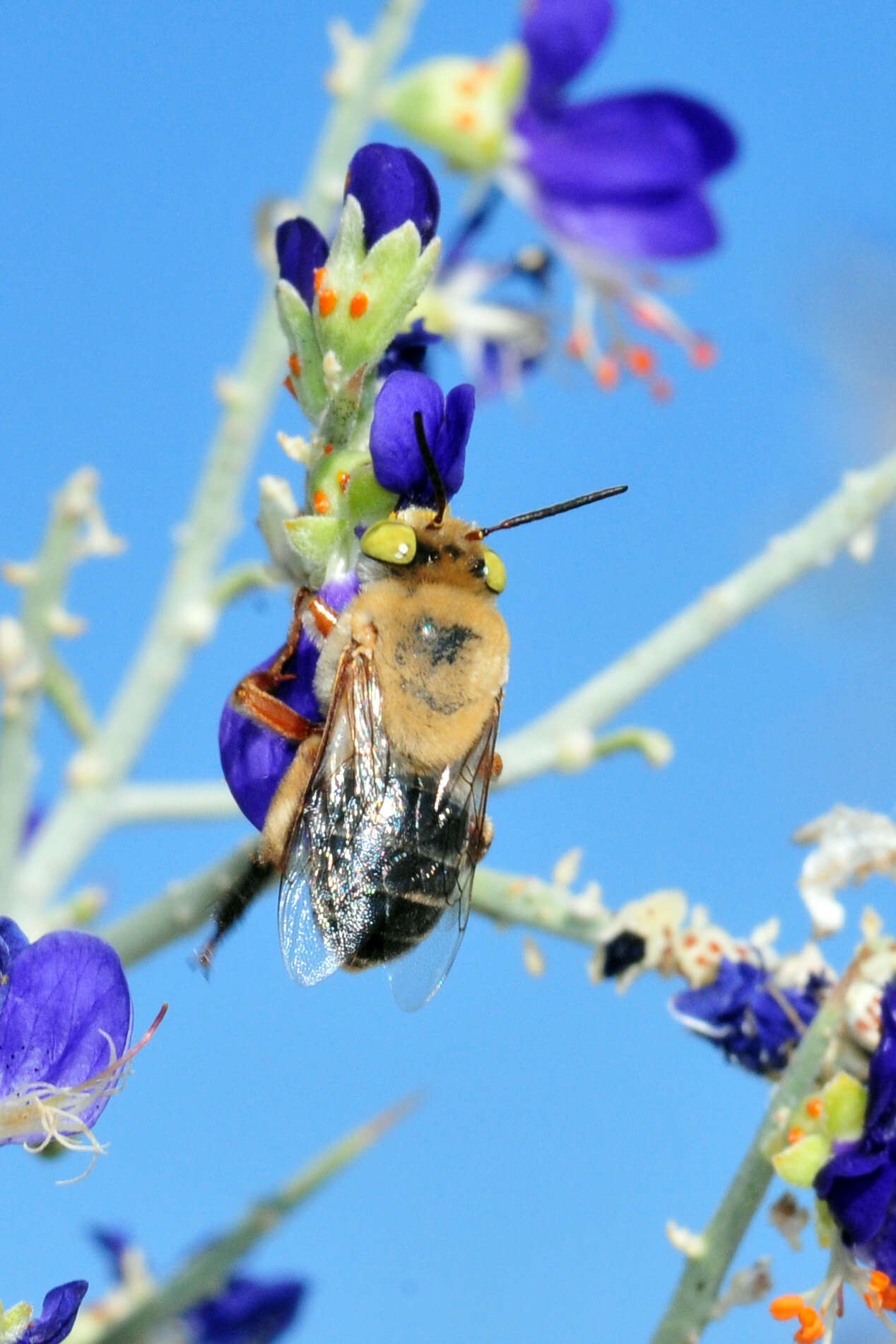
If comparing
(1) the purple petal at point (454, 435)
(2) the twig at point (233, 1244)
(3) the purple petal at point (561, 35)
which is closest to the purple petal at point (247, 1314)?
(2) the twig at point (233, 1244)

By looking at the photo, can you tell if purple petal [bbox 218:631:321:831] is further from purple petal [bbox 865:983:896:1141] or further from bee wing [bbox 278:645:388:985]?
purple petal [bbox 865:983:896:1141]

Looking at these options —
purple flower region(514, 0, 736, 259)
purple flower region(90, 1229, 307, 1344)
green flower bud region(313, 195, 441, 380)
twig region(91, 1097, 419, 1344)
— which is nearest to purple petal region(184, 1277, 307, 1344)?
purple flower region(90, 1229, 307, 1344)

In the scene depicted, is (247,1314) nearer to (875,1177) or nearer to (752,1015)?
(752,1015)

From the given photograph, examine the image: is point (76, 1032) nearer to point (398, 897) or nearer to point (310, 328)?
point (398, 897)

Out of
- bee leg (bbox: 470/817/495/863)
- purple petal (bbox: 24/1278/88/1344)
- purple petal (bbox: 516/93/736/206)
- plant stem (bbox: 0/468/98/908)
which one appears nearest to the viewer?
purple petal (bbox: 24/1278/88/1344)

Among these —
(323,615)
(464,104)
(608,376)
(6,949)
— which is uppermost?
(464,104)

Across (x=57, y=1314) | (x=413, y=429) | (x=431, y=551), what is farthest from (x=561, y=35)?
(x=57, y=1314)

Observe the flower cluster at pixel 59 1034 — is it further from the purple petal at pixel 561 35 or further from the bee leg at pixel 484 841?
the purple petal at pixel 561 35
